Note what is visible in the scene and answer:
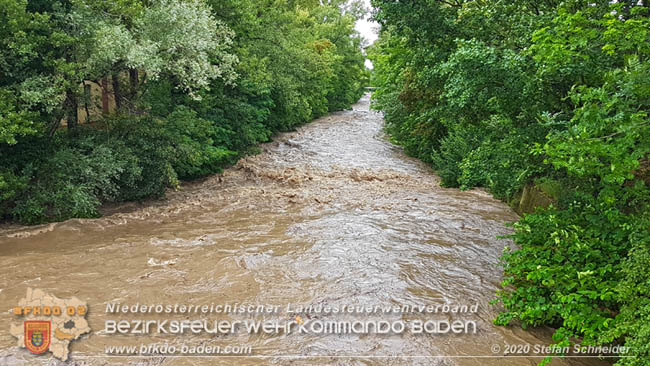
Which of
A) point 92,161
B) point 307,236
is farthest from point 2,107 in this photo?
point 307,236

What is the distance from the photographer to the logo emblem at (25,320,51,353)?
512cm

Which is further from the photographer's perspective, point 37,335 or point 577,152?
point 37,335

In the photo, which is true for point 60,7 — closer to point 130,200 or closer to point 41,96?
point 41,96

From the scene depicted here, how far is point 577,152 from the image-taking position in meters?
4.81

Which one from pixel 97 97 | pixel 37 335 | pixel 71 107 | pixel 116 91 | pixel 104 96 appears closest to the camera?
pixel 37 335

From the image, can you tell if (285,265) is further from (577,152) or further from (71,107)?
(71,107)

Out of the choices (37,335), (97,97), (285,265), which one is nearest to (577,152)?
(285,265)

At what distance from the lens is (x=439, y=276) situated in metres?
7.51

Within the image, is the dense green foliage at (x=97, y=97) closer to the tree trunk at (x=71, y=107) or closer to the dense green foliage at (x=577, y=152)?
the tree trunk at (x=71, y=107)

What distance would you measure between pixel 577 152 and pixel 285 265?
5065mm

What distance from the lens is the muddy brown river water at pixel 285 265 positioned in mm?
5375

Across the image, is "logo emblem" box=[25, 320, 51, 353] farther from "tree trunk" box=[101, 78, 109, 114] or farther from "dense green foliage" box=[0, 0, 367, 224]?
"tree trunk" box=[101, 78, 109, 114]

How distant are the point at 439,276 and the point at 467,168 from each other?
3298 mm

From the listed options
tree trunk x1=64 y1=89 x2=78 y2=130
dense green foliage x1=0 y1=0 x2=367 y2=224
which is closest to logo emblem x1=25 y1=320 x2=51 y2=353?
dense green foliage x1=0 y1=0 x2=367 y2=224
